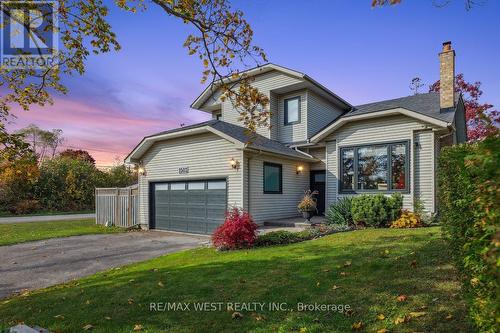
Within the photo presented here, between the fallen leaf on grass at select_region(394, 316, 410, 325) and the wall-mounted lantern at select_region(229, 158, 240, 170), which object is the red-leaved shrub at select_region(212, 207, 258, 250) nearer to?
the wall-mounted lantern at select_region(229, 158, 240, 170)

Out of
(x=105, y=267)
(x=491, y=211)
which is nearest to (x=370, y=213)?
(x=105, y=267)

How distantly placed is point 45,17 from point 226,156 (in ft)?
26.8

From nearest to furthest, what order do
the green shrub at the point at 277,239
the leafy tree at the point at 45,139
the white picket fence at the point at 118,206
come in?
the green shrub at the point at 277,239
the white picket fence at the point at 118,206
the leafy tree at the point at 45,139

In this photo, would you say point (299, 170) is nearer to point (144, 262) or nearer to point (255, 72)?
point (255, 72)

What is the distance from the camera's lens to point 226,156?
12.8m

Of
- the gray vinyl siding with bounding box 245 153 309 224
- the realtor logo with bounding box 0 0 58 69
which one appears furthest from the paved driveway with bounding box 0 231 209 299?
the realtor logo with bounding box 0 0 58 69

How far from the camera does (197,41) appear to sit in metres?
5.59

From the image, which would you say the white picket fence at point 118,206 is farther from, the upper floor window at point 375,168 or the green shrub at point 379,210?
the green shrub at point 379,210

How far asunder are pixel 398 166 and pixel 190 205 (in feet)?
29.4

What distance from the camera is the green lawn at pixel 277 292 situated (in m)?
3.67

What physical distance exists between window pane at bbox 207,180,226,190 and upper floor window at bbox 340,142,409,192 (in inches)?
204

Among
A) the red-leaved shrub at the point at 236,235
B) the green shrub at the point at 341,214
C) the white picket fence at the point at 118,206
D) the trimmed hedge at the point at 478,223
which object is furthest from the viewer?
the white picket fence at the point at 118,206

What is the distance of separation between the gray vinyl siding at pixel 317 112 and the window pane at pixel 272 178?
10.6ft

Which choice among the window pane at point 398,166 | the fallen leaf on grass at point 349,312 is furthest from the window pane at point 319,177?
the fallen leaf on grass at point 349,312
